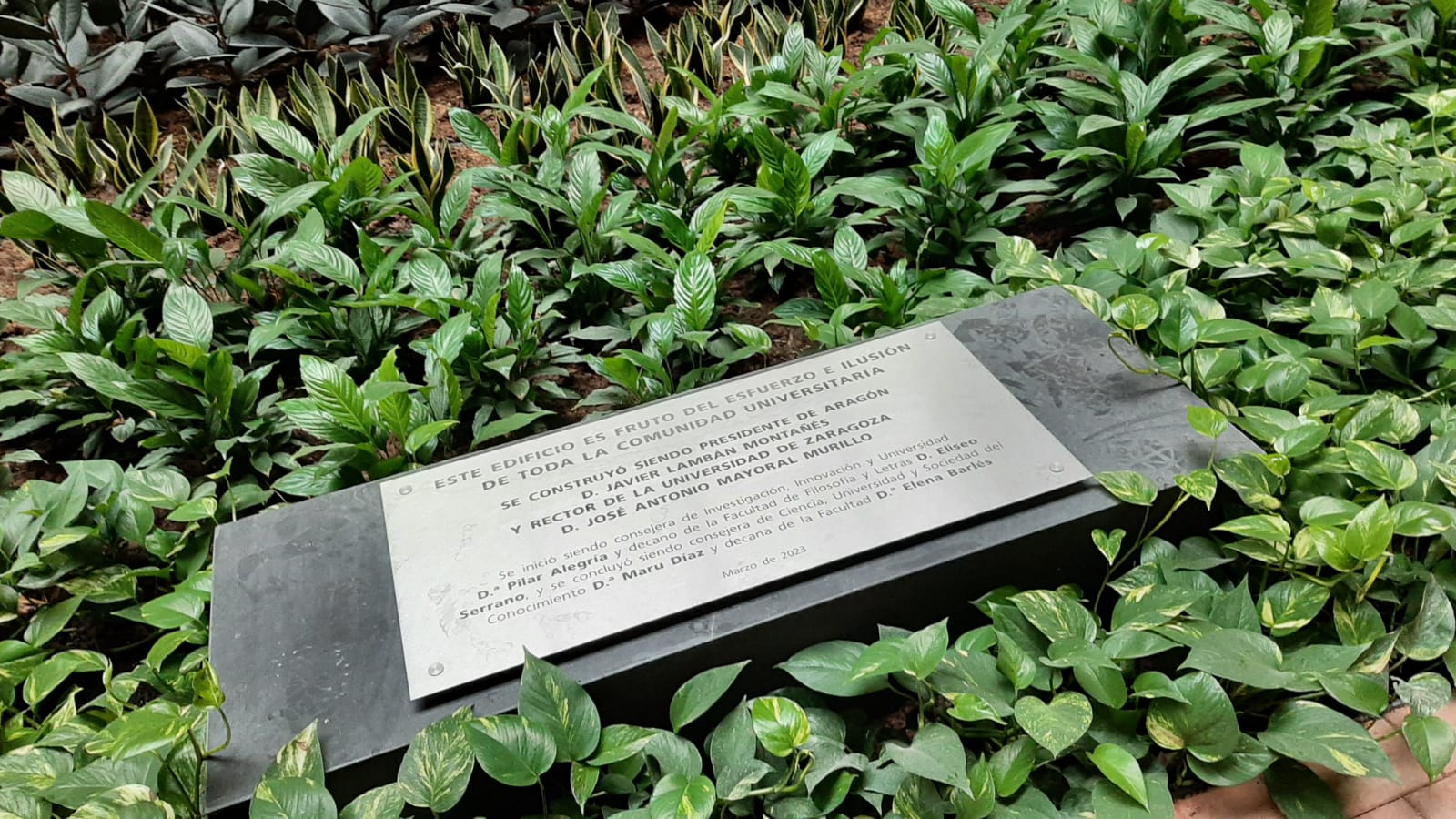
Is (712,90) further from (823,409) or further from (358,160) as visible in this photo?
(823,409)

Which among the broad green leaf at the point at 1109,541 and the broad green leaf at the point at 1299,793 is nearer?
the broad green leaf at the point at 1299,793

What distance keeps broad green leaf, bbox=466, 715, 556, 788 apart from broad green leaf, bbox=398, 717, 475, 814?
0.9 inches

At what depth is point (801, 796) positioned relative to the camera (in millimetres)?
1296

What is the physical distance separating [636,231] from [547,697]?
152 centimetres

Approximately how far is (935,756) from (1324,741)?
0.52 meters

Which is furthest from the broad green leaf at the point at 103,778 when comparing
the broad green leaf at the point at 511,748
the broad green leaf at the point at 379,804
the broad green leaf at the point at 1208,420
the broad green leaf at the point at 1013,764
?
the broad green leaf at the point at 1208,420

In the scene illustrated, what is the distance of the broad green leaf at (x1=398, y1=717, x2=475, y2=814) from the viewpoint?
3.96ft

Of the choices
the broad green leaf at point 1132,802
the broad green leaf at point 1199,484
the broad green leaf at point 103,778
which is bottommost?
the broad green leaf at point 103,778

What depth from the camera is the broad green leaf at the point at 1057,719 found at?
1.21 m

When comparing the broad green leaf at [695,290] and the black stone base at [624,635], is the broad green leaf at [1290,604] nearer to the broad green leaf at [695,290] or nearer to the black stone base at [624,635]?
the black stone base at [624,635]

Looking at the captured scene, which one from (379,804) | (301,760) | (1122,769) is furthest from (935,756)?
(301,760)

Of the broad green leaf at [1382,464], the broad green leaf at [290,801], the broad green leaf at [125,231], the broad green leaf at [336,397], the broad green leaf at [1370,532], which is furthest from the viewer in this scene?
the broad green leaf at [125,231]

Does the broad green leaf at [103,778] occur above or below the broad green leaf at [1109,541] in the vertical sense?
below

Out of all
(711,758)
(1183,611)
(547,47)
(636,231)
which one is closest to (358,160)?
(636,231)
